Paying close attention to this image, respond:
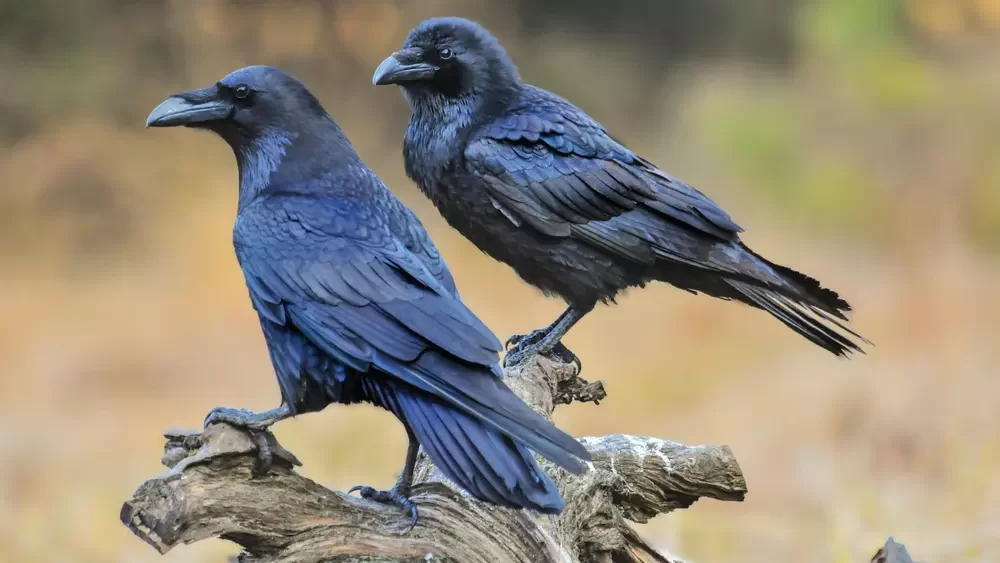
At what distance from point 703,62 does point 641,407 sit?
10.1ft

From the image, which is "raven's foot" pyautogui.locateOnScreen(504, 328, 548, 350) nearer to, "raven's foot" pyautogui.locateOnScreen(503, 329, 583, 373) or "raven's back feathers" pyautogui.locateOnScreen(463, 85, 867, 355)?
"raven's foot" pyautogui.locateOnScreen(503, 329, 583, 373)

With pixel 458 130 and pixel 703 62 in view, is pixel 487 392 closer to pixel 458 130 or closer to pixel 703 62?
pixel 458 130

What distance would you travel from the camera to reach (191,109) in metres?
3.01

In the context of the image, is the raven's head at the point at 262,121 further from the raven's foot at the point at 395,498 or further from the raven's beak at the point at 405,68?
the raven's foot at the point at 395,498

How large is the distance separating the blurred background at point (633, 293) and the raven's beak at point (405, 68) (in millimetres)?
3673

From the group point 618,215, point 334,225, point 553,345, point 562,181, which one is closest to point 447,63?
point 562,181

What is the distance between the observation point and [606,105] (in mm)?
8688

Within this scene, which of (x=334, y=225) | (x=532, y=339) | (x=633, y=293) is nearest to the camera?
(x=334, y=225)

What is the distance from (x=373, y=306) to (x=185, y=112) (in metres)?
0.82

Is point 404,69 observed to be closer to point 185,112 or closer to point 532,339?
point 185,112

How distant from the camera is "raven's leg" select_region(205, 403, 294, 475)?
2777 millimetres

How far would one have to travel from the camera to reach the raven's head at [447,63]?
3.67 m

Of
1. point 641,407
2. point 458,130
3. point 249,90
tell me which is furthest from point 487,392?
point 641,407

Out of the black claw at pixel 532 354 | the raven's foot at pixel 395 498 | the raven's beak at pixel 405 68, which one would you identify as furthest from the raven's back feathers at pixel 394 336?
the black claw at pixel 532 354
